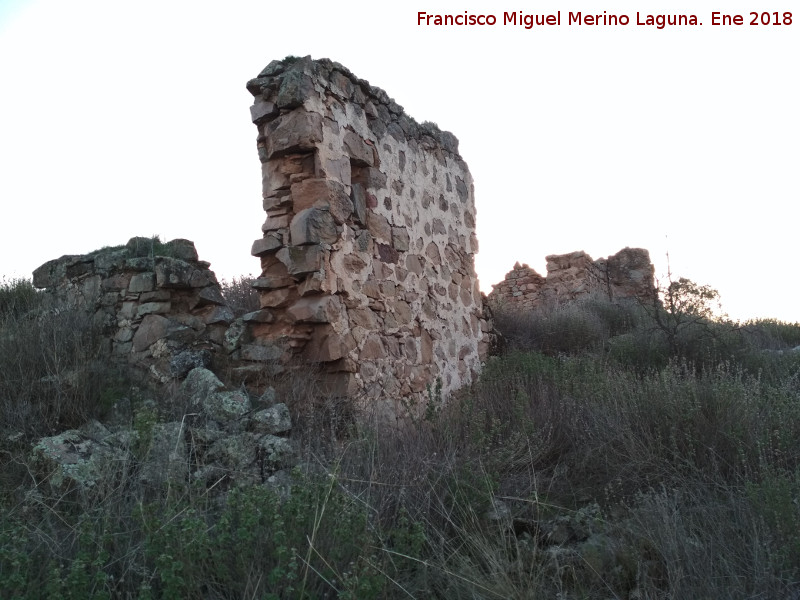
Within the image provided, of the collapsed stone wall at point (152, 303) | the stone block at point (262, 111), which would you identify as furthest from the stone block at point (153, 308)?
the stone block at point (262, 111)

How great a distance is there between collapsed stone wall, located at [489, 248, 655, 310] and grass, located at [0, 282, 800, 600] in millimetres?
7537

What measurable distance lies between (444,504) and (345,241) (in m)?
2.36

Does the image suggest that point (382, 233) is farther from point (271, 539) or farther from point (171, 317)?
point (271, 539)

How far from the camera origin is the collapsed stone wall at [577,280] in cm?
1297

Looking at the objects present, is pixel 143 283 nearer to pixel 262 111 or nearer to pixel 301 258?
pixel 301 258

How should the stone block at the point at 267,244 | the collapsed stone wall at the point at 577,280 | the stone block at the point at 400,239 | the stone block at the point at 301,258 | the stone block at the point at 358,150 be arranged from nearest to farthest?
1. the stone block at the point at 301,258
2. the stone block at the point at 267,244
3. the stone block at the point at 358,150
4. the stone block at the point at 400,239
5. the collapsed stone wall at the point at 577,280

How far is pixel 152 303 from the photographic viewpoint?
5.41 meters

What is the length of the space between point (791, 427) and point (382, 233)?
3.24 m

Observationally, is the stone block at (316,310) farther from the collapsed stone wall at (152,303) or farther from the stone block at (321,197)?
the collapsed stone wall at (152,303)

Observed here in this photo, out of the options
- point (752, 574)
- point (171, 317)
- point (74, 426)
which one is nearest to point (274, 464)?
point (74, 426)

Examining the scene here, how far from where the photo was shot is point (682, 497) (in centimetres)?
362

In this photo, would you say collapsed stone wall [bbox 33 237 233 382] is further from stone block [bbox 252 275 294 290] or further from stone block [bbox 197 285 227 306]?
stone block [bbox 252 275 294 290]

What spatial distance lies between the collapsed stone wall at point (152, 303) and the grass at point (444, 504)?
0.33 m

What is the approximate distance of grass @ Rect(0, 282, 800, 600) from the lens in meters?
2.62
